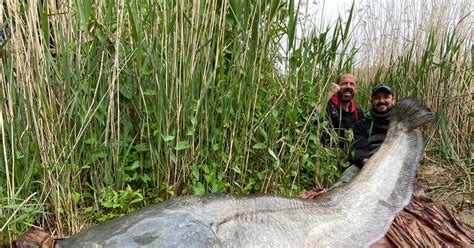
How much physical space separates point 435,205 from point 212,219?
1.95 metres

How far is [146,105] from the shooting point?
2.46 meters

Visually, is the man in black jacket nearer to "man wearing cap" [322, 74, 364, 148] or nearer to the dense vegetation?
"man wearing cap" [322, 74, 364, 148]

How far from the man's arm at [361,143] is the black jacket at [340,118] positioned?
59mm

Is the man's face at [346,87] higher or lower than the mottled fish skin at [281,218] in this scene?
higher

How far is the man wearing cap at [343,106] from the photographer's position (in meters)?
3.69

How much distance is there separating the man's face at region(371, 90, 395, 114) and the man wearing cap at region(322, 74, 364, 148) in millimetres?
178

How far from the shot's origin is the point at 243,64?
2.69 meters

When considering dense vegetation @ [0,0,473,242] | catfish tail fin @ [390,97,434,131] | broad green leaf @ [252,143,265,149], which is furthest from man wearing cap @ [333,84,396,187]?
broad green leaf @ [252,143,265,149]

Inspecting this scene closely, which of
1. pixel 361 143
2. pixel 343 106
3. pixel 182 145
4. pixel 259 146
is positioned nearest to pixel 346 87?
pixel 343 106

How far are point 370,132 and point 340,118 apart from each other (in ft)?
1.78

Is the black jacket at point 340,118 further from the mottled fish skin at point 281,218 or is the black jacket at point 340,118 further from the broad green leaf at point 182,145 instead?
the broad green leaf at point 182,145

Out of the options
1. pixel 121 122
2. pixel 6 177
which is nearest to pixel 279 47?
pixel 121 122

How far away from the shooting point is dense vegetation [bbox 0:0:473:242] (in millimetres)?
2168

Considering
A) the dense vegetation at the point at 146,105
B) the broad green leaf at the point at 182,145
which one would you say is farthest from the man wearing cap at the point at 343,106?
the broad green leaf at the point at 182,145
